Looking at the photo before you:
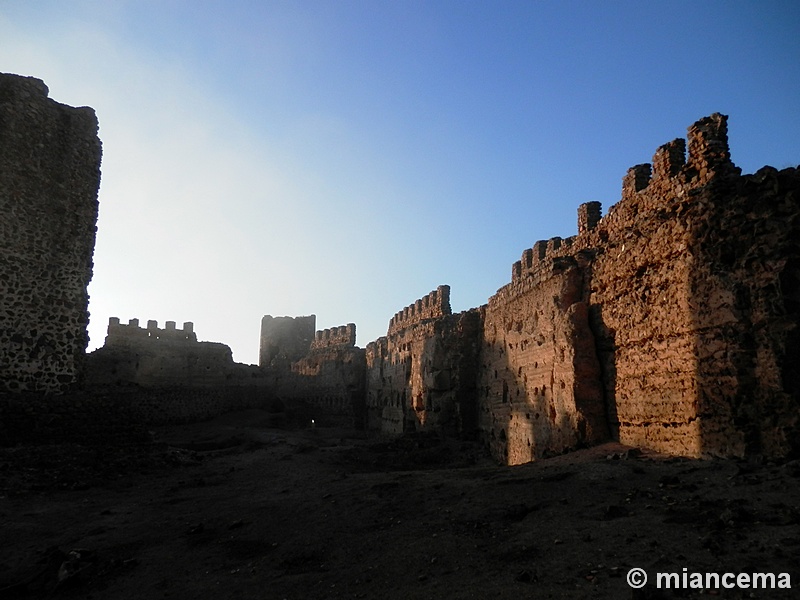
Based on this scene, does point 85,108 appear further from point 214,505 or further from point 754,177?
point 754,177

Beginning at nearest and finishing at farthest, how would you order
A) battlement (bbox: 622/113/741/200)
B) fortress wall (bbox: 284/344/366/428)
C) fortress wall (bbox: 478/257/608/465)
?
1. battlement (bbox: 622/113/741/200)
2. fortress wall (bbox: 478/257/608/465)
3. fortress wall (bbox: 284/344/366/428)

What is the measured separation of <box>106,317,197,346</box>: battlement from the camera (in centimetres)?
3014

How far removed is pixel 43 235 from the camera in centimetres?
1321

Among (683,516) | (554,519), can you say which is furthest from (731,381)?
(554,519)

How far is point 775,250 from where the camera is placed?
268 inches

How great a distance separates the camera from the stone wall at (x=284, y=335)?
1911 inches

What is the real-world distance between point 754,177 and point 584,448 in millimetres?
5524

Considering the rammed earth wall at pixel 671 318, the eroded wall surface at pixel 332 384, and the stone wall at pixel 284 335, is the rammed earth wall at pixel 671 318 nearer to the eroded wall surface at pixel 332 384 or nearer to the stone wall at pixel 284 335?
the eroded wall surface at pixel 332 384

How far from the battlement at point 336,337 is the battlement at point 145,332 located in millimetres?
8398

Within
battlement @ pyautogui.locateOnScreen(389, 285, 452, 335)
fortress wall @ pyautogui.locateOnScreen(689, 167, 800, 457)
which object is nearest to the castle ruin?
fortress wall @ pyautogui.locateOnScreen(689, 167, 800, 457)

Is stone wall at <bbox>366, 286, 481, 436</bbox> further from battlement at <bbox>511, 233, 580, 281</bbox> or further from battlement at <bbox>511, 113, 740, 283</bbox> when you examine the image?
battlement at <bbox>511, 113, 740, 283</bbox>

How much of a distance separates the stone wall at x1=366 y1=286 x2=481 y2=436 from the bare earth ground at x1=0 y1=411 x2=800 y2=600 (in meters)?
9.06

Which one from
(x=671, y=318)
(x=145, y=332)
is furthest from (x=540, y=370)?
(x=145, y=332)

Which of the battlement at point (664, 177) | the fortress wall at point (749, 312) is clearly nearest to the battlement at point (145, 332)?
the battlement at point (664, 177)
